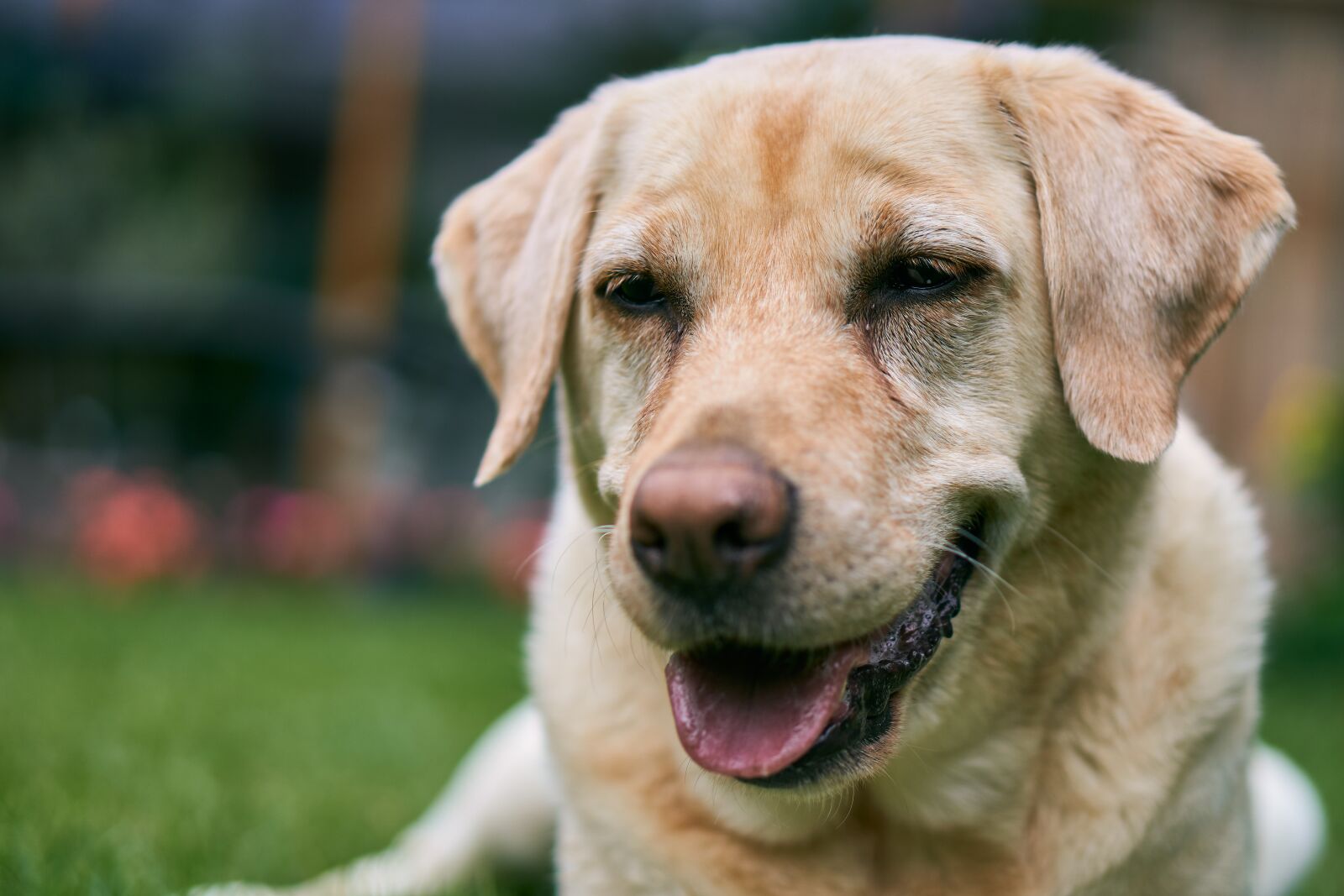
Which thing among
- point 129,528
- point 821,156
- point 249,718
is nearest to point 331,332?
point 129,528

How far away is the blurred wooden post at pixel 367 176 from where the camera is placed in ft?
33.1

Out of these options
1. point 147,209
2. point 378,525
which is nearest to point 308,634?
point 378,525

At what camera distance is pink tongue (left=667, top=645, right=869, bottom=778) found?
219cm

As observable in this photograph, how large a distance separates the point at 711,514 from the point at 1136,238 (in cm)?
108

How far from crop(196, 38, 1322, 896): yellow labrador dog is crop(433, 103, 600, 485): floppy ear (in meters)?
0.02

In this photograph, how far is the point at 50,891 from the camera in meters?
2.70

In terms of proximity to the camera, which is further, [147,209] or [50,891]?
[147,209]

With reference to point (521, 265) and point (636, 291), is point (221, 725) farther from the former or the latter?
point (636, 291)

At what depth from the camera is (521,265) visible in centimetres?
296

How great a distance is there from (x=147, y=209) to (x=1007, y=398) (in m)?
9.27

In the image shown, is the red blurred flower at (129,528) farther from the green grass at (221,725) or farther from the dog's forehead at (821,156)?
the dog's forehead at (821,156)

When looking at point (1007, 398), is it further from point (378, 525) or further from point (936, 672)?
point (378, 525)

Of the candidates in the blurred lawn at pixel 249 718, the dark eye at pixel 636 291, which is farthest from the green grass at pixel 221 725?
the dark eye at pixel 636 291

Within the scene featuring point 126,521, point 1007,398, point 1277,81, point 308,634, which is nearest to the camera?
point 1007,398
